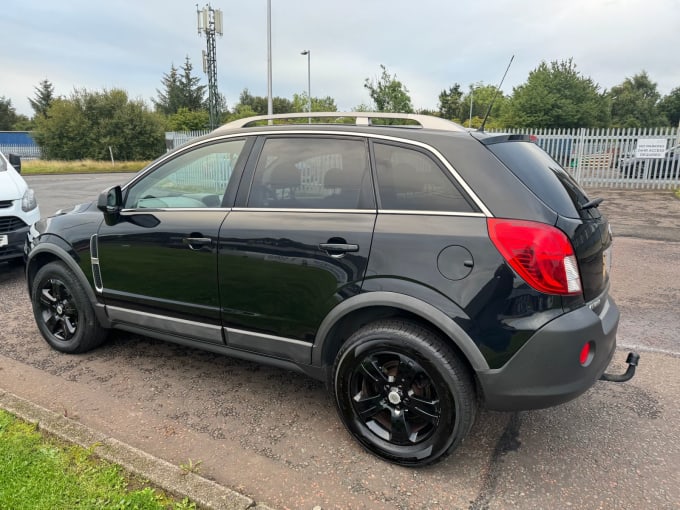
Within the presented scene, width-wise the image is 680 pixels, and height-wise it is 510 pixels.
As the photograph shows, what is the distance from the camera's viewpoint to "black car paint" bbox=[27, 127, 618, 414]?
2.33 meters

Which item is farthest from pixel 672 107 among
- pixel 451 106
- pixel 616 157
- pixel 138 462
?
pixel 138 462

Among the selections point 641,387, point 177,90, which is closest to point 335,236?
point 641,387

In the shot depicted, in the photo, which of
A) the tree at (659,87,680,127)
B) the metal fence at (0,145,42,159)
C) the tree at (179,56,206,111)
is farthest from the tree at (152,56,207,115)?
the tree at (659,87,680,127)

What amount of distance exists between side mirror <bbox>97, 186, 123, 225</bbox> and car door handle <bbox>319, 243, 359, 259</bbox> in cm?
174

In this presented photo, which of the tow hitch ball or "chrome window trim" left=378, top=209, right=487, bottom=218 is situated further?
the tow hitch ball

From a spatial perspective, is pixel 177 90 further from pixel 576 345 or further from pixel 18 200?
pixel 576 345

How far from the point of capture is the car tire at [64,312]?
3.83 metres

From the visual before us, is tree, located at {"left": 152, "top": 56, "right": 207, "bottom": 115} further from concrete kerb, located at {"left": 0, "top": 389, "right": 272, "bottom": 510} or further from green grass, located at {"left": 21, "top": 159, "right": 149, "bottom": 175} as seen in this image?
concrete kerb, located at {"left": 0, "top": 389, "right": 272, "bottom": 510}

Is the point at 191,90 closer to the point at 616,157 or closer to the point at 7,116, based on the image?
the point at 7,116

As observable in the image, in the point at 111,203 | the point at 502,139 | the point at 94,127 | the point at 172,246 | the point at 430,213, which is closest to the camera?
the point at 430,213

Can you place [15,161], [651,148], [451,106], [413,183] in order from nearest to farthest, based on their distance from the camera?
1. [413,183]
2. [15,161]
3. [651,148]
4. [451,106]

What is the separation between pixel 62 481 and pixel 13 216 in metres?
4.56

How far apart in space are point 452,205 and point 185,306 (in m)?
1.83

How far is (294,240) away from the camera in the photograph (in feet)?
9.16
